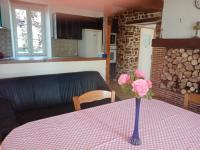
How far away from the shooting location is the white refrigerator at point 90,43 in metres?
5.21

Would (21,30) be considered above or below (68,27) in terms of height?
below

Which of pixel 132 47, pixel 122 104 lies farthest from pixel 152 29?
pixel 122 104

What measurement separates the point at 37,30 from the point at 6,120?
3583 millimetres

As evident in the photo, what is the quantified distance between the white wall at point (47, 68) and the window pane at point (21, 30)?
6.95 feet

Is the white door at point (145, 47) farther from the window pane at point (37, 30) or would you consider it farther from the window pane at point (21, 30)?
the window pane at point (21, 30)

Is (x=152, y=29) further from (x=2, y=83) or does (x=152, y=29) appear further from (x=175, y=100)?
(x=2, y=83)

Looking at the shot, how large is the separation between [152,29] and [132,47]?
1.04m

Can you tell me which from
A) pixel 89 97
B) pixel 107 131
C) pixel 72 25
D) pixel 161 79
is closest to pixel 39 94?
pixel 89 97

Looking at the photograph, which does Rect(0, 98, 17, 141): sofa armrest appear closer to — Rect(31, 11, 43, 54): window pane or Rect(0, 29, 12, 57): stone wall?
Rect(0, 29, 12, 57): stone wall

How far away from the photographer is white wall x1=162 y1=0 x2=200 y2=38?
294cm

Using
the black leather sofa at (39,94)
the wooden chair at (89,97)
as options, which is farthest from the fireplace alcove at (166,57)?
the wooden chair at (89,97)

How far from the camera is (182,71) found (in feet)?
10.3

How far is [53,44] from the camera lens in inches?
195

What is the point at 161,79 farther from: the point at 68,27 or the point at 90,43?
the point at 68,27
